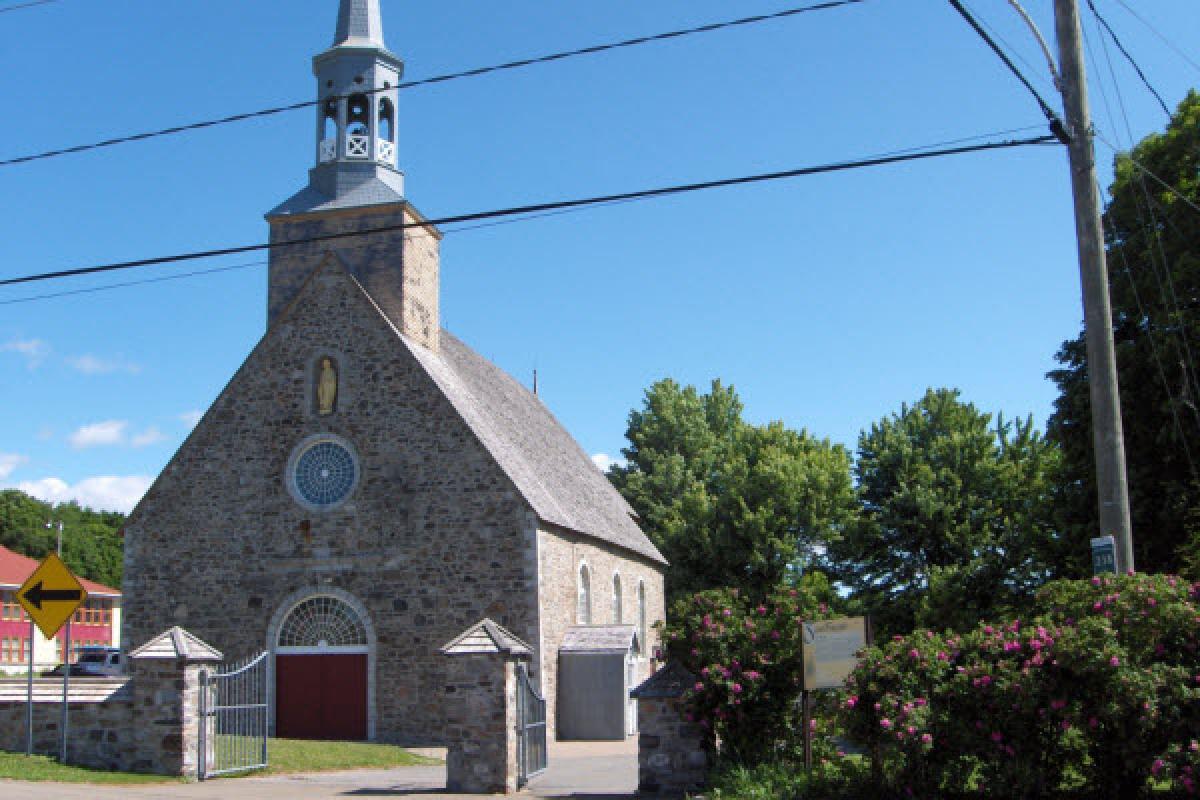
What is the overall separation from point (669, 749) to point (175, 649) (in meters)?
7.44

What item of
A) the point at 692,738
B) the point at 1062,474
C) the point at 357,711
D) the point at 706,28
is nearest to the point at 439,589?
the point at 357,711

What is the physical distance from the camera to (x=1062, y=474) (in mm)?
24984

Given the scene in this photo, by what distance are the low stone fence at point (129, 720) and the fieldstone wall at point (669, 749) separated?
6866 mm

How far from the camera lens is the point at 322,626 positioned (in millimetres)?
26125

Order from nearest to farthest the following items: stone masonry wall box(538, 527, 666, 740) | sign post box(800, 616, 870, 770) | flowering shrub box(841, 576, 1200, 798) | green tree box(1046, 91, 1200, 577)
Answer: flowering shrub box(841, 576, 1200, 798) < sign post box(800, 616, 870, 770) < green tree box(1046, 91, 1200, 577) < stone masonry wall box(538, 527, 666, 740)

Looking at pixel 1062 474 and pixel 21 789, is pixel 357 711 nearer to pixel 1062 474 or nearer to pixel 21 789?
pixel 21 789

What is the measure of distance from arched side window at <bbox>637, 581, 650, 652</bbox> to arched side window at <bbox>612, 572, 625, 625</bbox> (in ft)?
6.82

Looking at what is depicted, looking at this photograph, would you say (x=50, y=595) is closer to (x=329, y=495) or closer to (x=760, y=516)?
(x=329, y=495)

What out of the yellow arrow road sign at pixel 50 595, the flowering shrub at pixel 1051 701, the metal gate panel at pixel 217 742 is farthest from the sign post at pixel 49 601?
the flowering shrub at pixel 1051 701

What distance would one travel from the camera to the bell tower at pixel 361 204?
92.6 feet

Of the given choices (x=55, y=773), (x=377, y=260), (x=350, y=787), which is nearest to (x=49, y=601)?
(x=55, y=773)

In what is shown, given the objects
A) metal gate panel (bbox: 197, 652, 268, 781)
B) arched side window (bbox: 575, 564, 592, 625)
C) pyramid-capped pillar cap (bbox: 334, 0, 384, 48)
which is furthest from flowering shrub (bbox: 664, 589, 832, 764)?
pyramid-capped pillar cap (bbox: 334, 0, 384, 48)

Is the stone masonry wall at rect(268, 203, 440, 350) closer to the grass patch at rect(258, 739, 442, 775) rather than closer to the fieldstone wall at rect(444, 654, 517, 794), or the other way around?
the grass patch at rect(258, 739, 442, 775)

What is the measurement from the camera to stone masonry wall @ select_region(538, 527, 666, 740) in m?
25.5
